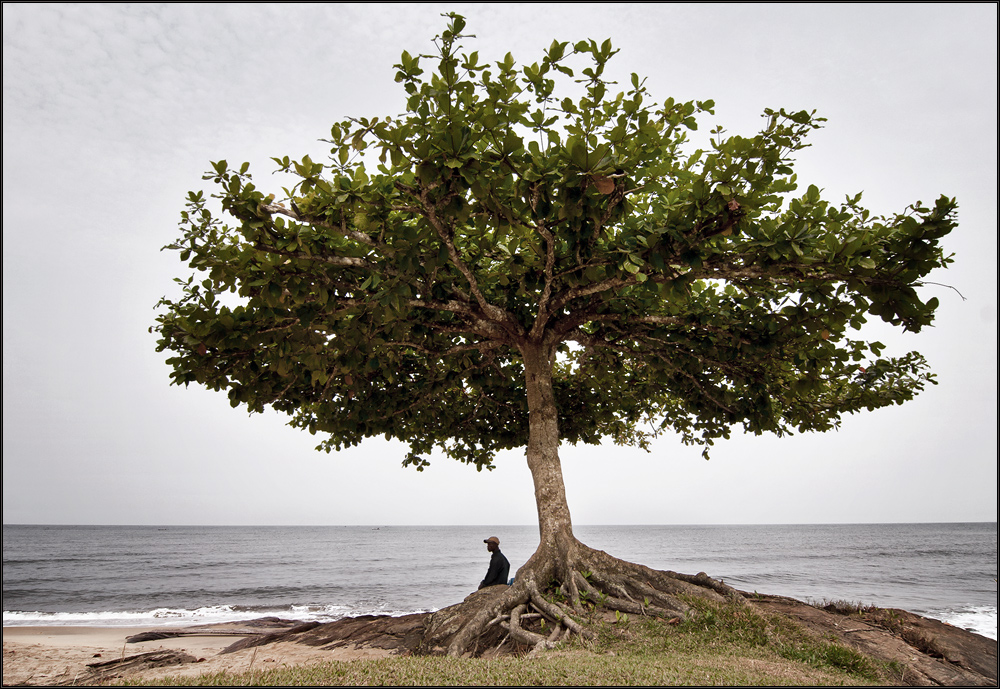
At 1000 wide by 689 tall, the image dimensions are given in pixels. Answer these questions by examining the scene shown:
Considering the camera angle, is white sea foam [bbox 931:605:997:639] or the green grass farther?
white sea foam [bbox 931:605:997:639]

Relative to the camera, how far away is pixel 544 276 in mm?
8375

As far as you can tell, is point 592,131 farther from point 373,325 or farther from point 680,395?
point 680,395

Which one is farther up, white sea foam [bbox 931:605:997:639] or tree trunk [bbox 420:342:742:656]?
tree trunk [bbox 420:342:742:656]

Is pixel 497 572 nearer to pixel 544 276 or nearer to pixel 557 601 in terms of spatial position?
pixel 557 601

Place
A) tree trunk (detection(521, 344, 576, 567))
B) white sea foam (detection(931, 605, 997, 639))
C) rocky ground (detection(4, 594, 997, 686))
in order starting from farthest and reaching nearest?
1. white sea foam (detection(931, 605, 997, 639))
2. tree trunk (detection(521, 344, 576, 567))
3. rocky ground (detection(4, 594, 997, 686))

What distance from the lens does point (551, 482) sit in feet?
29.8

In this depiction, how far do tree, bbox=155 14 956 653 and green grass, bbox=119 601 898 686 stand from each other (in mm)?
911

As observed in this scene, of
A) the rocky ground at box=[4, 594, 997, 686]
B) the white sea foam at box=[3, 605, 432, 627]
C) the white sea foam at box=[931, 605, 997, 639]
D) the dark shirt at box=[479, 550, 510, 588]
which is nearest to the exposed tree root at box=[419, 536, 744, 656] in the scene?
the rocky ground at box=[4, 594, 997, 686]

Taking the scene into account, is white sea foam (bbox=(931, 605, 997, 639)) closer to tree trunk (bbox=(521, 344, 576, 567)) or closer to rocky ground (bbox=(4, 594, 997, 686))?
rocky ground (bbox=(4, 594, 997, 686))

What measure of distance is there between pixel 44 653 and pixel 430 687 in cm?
974

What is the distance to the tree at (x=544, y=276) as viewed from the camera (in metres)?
5.73

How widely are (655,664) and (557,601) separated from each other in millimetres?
2577

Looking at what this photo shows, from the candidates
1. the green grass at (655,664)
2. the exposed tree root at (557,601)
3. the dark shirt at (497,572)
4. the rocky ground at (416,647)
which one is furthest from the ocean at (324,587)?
the green grass at (655,664)

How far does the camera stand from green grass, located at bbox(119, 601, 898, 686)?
5055 mm
